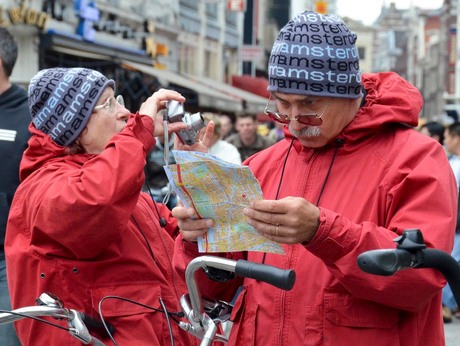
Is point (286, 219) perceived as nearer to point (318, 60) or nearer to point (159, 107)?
point (318, 60)

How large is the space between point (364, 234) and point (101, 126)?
1.59 m

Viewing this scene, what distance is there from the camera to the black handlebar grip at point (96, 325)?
357 centimetres

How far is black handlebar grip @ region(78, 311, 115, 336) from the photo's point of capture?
3.57 meters

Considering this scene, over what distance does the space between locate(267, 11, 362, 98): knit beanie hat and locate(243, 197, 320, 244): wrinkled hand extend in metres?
0.51

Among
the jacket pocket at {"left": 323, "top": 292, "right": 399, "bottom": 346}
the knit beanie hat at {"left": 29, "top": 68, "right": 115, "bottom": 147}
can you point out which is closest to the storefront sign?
the knit beanie hat at {"left": 29, "top": 68, "right": 115, "bottom": 147}

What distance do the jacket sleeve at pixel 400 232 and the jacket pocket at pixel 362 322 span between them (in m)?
0.10

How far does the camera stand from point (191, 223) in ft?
9.74

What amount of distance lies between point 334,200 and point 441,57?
3887 inches

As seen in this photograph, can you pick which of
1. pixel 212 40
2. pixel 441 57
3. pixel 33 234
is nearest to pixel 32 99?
pixel 33 234

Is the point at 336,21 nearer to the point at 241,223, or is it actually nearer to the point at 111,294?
the point at 241,223

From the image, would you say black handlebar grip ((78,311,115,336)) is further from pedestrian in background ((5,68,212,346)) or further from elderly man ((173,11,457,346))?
elderly man ((173,11,457,346))

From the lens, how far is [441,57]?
98500mm

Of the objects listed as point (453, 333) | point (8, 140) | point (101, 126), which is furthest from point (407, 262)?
point (453, 333)

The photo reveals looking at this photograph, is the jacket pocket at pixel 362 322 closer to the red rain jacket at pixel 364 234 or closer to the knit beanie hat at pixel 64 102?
the red rain jacket at pixel 364 234
